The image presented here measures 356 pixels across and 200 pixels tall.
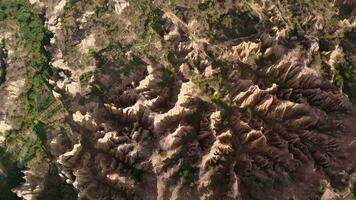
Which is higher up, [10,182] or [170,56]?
[170,56]

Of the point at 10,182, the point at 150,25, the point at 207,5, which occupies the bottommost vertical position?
the point at 10,182

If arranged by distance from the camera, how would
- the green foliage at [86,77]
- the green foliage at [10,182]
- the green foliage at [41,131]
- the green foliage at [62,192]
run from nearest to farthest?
the green foliage at [62,192] → the green foliage at [10,182] → the green foliage at [41,131] → the green foliage at [86,77]

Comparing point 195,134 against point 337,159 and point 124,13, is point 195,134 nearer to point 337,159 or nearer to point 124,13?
point 337,159

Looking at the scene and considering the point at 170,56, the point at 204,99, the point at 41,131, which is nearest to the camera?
the point at 204,99

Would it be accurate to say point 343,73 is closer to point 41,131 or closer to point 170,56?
point 170,56

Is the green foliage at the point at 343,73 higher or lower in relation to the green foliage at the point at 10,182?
higher

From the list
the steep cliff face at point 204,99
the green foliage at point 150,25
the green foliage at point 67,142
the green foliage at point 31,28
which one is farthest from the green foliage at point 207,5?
the green foliage at point 67,142

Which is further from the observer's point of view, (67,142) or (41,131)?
(41,131)

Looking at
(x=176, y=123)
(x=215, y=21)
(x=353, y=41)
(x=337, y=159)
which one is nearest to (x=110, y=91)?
(x=176, y=123)

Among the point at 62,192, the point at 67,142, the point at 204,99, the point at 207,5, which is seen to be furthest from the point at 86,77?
the point at 207,5

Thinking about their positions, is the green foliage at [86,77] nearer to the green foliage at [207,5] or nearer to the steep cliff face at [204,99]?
the steep cliff face at [204,99]
